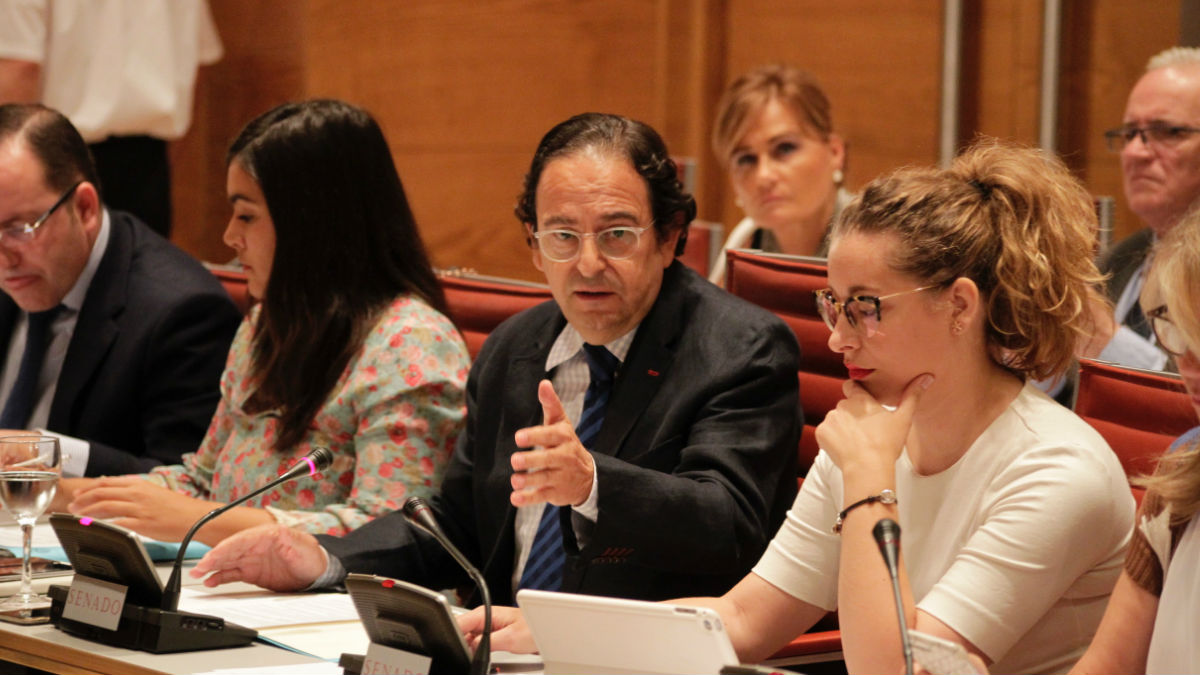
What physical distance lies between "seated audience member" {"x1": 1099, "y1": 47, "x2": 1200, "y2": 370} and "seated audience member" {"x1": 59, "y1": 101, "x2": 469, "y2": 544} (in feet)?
4.86

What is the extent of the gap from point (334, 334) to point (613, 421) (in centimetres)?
59

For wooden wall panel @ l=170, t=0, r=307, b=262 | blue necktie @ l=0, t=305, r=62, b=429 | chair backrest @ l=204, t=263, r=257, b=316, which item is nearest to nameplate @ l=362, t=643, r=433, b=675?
blue necktie @ l=0, t=305, r=62, b=429

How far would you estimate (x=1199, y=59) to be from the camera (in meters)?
3.16

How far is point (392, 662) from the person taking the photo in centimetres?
153

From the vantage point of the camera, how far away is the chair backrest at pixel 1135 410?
1.85 metres

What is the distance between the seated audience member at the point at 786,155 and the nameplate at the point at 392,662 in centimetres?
243

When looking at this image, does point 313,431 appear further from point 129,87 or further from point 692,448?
point 129,87

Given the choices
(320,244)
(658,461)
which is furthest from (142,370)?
(658,461)

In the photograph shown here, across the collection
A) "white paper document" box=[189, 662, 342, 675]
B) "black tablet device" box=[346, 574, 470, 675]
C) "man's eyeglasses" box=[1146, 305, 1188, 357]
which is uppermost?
"man's eyeglasses" box=[1146, 305, 1188, 357]

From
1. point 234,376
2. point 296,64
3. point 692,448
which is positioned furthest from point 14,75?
point 692,448

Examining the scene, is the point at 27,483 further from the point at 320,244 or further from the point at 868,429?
the point at 868,429

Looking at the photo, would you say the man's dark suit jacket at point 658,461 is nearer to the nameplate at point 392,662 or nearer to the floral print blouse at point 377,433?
the floral print blouse at point 377,433

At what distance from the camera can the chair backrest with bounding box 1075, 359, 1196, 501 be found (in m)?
1.85

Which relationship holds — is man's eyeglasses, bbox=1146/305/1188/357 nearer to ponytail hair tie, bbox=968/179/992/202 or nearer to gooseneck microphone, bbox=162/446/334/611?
ponytail hair tie, bbox=968/179/992/202
